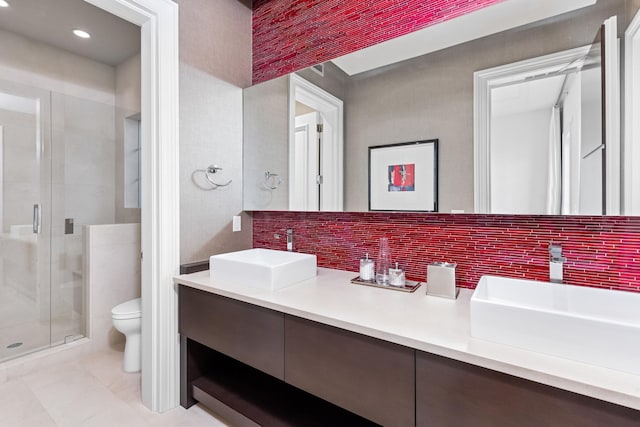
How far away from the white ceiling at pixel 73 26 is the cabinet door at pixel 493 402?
3.08 metres

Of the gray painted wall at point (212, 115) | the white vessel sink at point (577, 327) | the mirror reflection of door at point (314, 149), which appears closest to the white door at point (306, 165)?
the mirror reflection of door at point (314, 149)

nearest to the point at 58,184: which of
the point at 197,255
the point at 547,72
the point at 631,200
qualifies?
the point at 197,255

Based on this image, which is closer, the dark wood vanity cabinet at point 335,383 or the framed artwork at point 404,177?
the dark wood vanity cabinet at point 335,383

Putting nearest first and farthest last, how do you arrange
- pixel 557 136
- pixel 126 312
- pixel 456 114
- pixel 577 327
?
pixel 577 327, pixel 557 136, pixel 456 114, pixel 126 312

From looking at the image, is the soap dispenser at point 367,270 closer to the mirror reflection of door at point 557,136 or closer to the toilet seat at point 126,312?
the mirror reflection of door at point 557,136

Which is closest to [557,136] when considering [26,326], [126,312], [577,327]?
[577,327]

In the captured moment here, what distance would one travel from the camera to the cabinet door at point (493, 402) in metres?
0.72

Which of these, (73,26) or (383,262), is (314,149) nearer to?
(383,262)

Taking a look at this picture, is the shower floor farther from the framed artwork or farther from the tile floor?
the framed artwork

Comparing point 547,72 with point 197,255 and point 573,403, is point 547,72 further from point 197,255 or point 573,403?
point 197,255

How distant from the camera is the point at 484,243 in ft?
4.61

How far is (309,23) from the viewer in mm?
1910

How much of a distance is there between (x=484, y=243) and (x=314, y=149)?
100 centimetres

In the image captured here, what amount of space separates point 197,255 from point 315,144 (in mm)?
947
